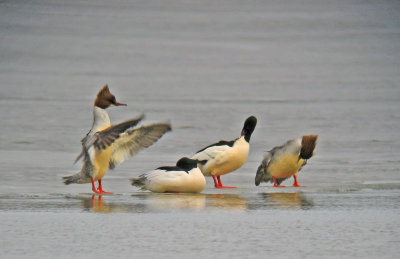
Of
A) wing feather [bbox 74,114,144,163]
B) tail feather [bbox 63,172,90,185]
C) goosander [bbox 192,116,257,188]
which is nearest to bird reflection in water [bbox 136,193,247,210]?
wing feather [bbox 74,114,144,163]

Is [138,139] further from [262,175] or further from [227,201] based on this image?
[227,201]

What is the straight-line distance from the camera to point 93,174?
966cm

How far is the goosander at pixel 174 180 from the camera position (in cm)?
930

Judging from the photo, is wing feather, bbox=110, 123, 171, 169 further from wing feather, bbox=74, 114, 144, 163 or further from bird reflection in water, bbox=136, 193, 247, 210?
bird reflection in water, bbox=136, 193, 247, 210

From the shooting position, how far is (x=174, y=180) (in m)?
9.34

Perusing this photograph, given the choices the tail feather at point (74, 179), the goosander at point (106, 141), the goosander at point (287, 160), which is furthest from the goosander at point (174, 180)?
the goosander at point (287, 160)

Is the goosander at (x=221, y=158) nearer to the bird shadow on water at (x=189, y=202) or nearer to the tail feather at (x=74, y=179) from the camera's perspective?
the bird shadow on water at (x=189, y=202)

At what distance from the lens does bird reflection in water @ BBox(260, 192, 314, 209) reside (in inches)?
329

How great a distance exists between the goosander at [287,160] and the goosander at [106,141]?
4.25 ft

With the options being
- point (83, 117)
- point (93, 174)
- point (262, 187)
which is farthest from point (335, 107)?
point (93, 174)

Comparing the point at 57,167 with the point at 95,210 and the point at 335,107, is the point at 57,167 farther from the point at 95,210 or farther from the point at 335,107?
the point at 335,107

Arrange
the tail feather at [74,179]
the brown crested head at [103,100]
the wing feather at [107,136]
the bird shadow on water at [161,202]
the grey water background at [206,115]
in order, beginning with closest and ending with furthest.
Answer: the grey water background at [206,115] → the bird shadow on water at [161,202] → the wing feather at [107,136] → the tail feather at [74,179] → the brown crested head at [103,100]

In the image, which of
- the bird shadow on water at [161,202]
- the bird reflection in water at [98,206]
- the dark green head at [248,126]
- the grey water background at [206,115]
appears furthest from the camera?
the dark green head at [248,126]

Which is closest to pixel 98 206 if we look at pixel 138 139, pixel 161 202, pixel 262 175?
pixel 161 202
